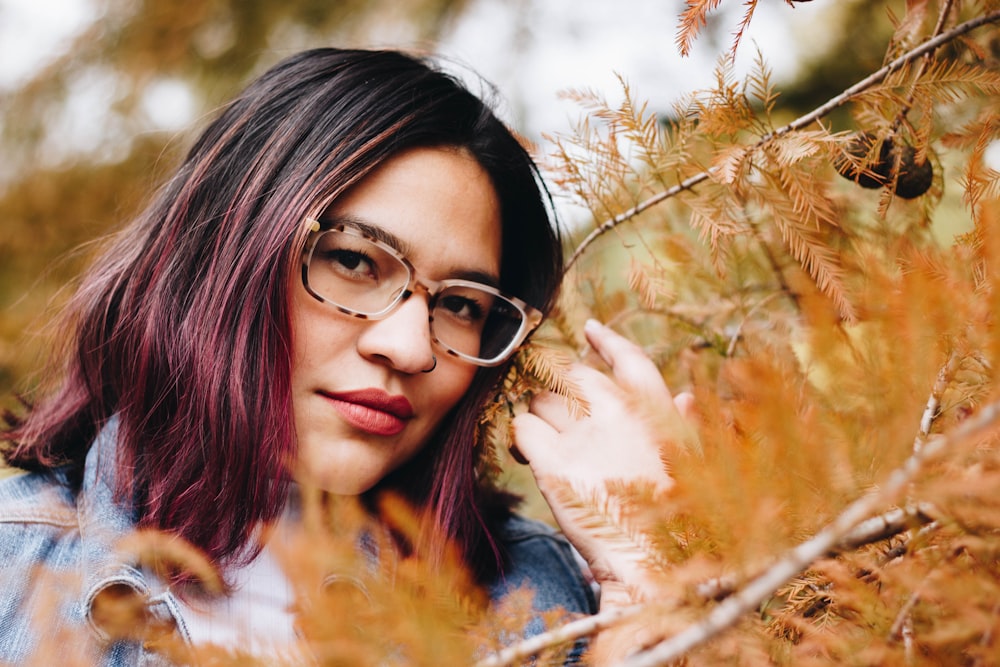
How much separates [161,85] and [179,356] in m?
2.77

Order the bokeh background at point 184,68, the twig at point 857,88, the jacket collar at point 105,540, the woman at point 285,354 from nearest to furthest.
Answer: the twig at point 857,88 → the jacket collar at point 105,540 → the woman at point 285,354 → the bokeh background at point 184,68

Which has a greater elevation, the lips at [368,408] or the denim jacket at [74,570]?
the lips at [368,408]

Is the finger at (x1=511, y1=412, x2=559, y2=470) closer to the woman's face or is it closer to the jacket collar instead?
the woman's face

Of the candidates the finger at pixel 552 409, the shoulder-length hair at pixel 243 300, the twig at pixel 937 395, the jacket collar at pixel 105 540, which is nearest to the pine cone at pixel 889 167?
the twig at pixel 937 395

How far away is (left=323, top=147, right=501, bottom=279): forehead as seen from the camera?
4.26ft

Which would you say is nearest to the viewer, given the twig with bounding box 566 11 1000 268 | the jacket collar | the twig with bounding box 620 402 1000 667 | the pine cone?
the twig with bounding box 620 402 1000 667

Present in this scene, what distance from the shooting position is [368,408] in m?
1.29

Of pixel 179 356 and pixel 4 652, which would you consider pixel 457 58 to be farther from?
pixel 4 652

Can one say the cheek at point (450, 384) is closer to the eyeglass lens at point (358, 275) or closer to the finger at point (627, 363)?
the eyeglass lens at point (358, 275)

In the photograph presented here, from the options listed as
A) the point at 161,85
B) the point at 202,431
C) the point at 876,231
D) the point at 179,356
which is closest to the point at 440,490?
the point at 202,431

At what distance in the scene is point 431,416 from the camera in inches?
57.4

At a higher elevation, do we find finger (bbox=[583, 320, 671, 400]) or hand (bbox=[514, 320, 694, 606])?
finger (bbox=[583, 320, 671, 400])

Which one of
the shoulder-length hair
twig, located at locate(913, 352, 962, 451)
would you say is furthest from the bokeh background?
twig, located at locate(913, 352, 962, 451)

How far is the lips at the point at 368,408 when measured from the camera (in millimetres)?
1275
